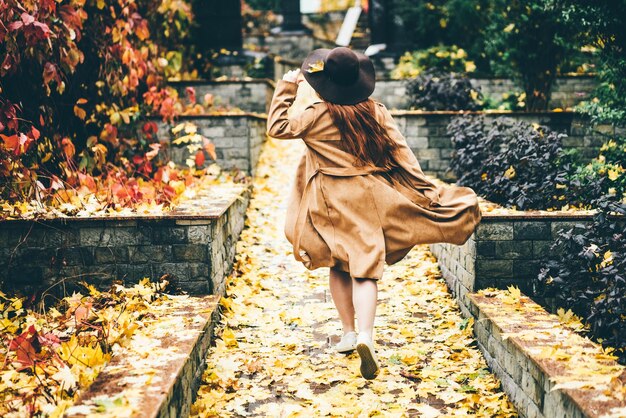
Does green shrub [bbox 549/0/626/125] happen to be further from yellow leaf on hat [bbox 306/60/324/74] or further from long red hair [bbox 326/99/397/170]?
yellow leaf on hat [bbox 306/60/324/74]

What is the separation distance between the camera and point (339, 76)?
12.4 feet

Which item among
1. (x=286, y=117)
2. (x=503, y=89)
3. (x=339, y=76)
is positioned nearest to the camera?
(x=339, y=76)

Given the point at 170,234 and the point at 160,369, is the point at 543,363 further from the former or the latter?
the point at 170,234

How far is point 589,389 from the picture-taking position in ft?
9.19

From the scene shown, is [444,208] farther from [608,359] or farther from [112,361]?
[112,361]

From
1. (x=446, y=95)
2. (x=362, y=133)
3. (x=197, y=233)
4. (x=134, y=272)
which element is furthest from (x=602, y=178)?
(x=134, y=272)

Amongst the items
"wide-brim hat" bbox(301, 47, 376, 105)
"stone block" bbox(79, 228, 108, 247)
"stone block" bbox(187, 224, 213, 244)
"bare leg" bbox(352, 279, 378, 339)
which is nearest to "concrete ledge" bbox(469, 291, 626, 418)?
"bare leg" bbox(352, 279, 378, 339)

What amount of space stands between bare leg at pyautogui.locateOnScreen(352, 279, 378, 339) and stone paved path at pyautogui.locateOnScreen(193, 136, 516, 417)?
1.37 ft

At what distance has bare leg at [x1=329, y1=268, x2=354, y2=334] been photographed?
404cm

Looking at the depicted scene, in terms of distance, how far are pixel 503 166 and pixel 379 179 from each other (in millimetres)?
2047

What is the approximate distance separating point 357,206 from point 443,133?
15.4 feet

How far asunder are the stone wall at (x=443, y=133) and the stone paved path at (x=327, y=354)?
228cm

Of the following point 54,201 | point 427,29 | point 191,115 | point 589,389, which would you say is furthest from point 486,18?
point 589,389

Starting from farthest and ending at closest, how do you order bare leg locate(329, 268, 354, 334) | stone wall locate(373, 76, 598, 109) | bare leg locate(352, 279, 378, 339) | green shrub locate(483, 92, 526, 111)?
1. stone wall locate(373, 76, 598, 109)
2. green shrub locate(483, 92, 526, 111)
3. bare leg locate(329, 268, 354, 334)
4. bare leg locate(352, 279, 378, 339)
